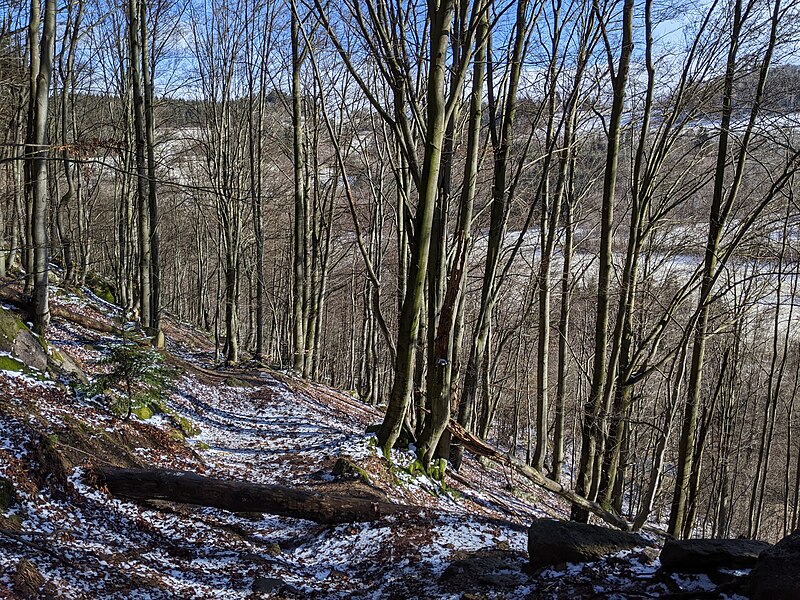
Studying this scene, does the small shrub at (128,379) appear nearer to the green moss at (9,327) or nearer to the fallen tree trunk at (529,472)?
the green moss at (9,327)

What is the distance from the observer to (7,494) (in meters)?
4.43

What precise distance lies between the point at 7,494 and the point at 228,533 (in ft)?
6.43

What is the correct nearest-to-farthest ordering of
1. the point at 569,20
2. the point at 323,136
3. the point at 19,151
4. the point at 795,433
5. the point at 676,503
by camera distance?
the point at 676,503
the point at 569,20
the point at 19,151
the point at 323,136
the point at 795,433

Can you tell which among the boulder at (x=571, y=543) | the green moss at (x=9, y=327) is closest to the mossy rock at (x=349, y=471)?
the boulder at (x=571, y=543)

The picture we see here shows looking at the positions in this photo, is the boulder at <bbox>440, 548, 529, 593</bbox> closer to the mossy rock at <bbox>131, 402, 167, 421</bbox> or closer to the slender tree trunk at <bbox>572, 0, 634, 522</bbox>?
the slender tree trunk at <bbox>572, 0, 634, 522</bbox>

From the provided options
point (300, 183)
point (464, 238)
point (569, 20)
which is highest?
point (569, 20)

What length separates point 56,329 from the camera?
11008mm

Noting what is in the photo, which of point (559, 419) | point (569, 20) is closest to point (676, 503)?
point (559, 419)

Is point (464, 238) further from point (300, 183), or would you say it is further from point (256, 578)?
point (300, 183)

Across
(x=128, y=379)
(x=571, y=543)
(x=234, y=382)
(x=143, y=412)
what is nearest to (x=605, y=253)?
(x=571, y=543)

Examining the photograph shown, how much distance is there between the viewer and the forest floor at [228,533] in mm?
3969

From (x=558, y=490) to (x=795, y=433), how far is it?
23.5m

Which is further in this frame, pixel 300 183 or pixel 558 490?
pixel 300 183

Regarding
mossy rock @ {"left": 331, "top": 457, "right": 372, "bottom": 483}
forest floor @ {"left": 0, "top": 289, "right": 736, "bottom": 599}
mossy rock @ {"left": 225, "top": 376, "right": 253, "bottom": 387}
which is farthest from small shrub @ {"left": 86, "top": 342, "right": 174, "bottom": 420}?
mossy rock @ {"left": 225, "top": 376, "right": 253, "bottom": 387}
